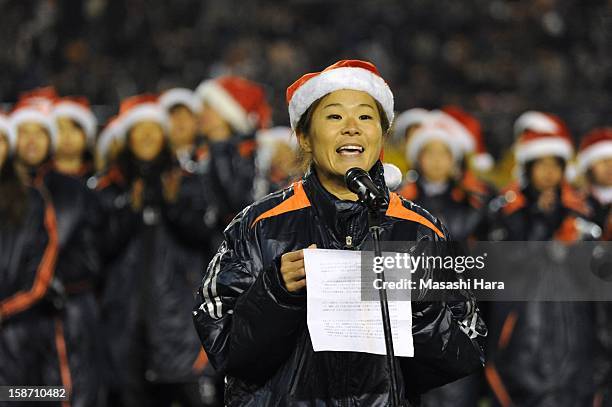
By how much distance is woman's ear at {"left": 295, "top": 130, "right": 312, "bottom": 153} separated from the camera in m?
4.05

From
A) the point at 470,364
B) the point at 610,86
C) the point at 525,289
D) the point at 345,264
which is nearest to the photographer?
the point at 345,264

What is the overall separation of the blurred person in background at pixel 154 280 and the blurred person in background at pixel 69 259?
0.50 m

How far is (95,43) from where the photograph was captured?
54.7 feet

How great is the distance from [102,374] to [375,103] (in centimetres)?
467

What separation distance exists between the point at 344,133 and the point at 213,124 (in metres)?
5.45

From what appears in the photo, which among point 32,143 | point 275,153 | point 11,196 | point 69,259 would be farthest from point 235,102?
point 11,196

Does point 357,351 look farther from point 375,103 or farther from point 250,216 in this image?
point 375,103

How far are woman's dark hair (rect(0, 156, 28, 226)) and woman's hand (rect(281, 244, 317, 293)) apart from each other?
3.64 meters

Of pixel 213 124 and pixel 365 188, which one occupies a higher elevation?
pixel 213 124

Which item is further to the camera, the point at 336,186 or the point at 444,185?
the point at 444,185

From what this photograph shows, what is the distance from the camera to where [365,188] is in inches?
138

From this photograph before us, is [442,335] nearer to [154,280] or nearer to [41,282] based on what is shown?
[41,282]

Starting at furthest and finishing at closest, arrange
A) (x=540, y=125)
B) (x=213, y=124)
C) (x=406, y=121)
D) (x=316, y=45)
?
(x=316, y=45)
(x=406, y=121)
(x=540, y=125)
(x=213, y=124)

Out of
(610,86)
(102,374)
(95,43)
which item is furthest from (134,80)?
(102,374)
